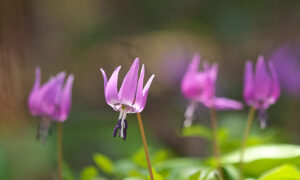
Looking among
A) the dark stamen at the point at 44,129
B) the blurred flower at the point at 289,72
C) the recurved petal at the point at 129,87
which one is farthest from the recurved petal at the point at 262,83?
the blurred flower at the point at 289,72

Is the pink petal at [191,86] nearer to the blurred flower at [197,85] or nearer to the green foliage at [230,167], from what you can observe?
the blurred flower at [197,85]

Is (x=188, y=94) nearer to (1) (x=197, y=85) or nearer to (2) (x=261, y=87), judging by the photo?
(1) (x=197, y=85)

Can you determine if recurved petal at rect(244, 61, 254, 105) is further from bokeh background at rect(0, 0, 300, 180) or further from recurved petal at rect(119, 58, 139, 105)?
bokeh background at rect(0, 0, 300, 180)

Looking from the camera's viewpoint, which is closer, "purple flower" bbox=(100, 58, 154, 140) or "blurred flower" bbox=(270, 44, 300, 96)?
"purple flower" bbox=(100, 58, 154, 140)

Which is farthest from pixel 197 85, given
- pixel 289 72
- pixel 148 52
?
pixel 148 52

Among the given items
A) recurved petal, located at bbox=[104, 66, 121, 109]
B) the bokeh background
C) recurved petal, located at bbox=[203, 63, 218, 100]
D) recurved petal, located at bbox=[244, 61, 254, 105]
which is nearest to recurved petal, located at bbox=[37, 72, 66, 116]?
recurved petal, located at bbox=[104, 66, 121, 109]

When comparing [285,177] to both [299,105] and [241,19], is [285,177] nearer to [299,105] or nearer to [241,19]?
[299,105]
